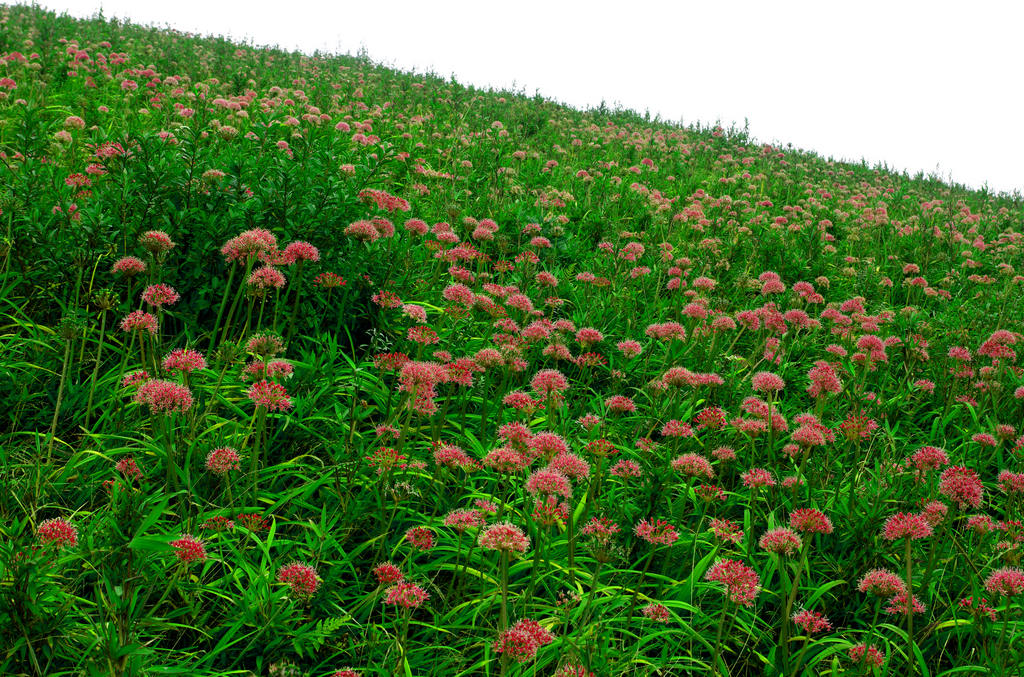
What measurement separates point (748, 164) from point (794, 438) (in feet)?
34.3

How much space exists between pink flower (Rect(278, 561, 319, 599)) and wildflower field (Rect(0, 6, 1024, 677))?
0.5 inches

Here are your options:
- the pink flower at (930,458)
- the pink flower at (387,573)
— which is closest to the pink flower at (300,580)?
the pink flower at (387,573)

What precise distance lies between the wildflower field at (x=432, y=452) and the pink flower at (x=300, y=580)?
0.01m

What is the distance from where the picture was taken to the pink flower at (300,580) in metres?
2.12

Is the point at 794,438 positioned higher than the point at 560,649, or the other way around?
the point at 794,438

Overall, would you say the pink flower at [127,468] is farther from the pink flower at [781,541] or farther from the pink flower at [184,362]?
the pink flower at [781,541]

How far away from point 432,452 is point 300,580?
1208mm

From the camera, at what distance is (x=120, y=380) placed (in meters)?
3.34

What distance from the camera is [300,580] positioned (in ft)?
7.03

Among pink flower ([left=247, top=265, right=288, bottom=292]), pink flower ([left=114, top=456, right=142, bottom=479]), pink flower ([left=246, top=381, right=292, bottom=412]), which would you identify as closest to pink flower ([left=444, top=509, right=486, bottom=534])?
pink flower ([left=246, top=381, right=292, bottom=412])

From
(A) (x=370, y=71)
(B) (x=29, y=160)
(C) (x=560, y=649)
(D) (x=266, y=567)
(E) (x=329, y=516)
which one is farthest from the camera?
(A) (x=370, y=71)

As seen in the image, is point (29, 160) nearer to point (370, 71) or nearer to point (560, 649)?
point (560, 649)

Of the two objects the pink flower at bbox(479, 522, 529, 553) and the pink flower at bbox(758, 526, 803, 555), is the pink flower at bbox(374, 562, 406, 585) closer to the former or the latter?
the pink flower at bbox(479, 522, 529, 553)

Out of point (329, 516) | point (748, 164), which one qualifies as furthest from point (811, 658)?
point (748, 164)
